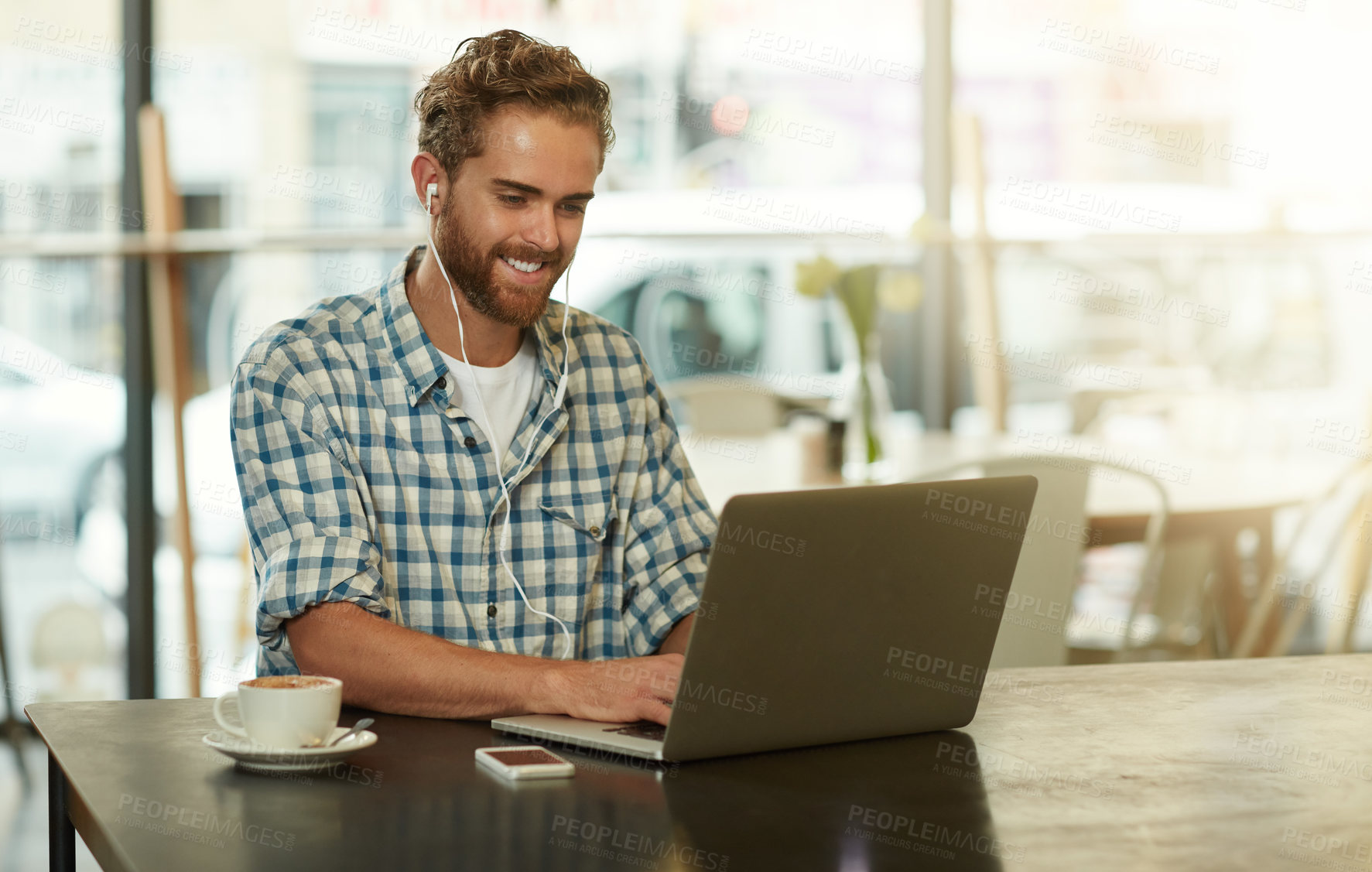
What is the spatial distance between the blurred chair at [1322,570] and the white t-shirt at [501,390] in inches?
68.9

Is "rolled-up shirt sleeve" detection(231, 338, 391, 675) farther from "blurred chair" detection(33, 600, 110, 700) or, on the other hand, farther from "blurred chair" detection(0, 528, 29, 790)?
"blurred chair" detection(33, 600, 110, 700)

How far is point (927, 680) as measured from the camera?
1.25 metres

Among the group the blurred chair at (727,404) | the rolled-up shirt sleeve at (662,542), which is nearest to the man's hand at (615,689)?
the rolled-up shirt sleeve at (662,542)

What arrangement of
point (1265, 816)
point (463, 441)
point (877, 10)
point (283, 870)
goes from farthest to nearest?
point (877, 10) < point (463, 441) < point (1265, 816) < point (283, 870)

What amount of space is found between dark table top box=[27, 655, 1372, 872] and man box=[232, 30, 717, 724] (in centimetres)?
20

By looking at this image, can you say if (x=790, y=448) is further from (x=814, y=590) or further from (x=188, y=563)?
(x=814, y=590)

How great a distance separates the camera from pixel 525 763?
1125 mm

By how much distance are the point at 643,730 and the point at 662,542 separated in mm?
520

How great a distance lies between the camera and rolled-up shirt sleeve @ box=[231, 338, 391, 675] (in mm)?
1422

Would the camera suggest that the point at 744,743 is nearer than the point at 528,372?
Yes

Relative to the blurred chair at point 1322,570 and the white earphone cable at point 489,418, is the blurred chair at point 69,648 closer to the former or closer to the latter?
the white earphone cable at point 489,418

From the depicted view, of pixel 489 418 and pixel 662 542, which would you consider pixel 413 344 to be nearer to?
pixel 489 418

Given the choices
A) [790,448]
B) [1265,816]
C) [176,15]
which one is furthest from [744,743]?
[176,15]

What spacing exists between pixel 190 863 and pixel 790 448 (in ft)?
8.29
